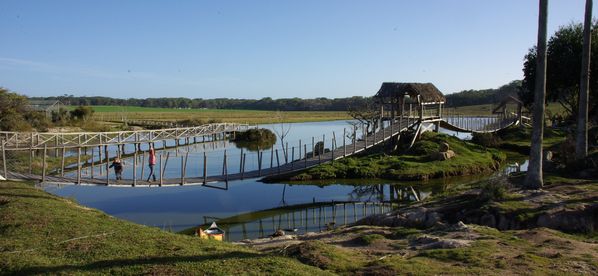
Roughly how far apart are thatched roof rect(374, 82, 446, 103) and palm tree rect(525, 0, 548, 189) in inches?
784

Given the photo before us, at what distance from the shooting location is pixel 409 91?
36469 millimetres

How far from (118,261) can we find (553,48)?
100 feet

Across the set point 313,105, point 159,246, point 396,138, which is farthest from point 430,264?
point 313,105

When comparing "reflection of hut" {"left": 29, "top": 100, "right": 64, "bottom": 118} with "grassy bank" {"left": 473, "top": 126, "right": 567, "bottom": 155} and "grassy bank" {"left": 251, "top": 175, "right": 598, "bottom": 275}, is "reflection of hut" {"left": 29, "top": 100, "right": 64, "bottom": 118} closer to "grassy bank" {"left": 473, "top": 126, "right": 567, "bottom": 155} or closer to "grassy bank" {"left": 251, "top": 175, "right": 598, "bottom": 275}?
"grassy bank" {"left": 473, "top": 126, "right": 567, "bottom": 155}

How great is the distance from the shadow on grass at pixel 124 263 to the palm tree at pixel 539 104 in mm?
10833

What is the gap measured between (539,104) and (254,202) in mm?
13049

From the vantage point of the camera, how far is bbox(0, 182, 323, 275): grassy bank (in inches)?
326

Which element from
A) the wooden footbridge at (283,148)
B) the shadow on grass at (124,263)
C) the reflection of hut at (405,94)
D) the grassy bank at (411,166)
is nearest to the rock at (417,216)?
the shadow on grass at (124,263)

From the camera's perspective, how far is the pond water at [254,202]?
19.5m

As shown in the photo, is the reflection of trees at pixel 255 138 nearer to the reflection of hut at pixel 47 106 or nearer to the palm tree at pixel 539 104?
the reflection of hut at pixel 47 106

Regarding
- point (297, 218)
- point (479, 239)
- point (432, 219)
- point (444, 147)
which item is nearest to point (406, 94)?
point (444, 147)

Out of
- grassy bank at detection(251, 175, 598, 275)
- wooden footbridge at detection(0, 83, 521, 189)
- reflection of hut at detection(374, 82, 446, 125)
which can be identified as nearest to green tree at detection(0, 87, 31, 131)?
wooden footbridge at detection(0, 83, 521, 189)

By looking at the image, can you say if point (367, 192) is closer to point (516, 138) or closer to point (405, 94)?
point (405, 94)

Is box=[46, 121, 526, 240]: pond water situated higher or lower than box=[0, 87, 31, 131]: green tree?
lower
